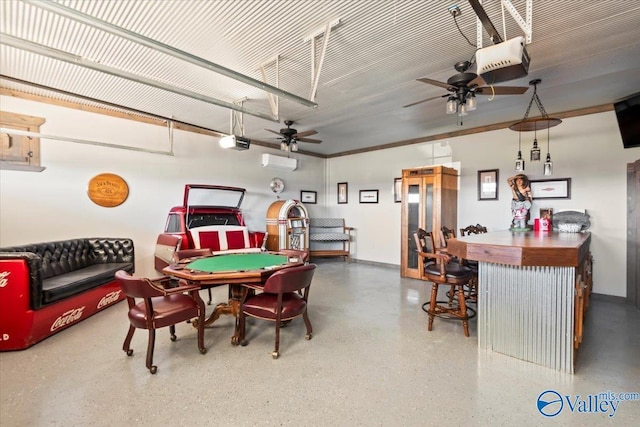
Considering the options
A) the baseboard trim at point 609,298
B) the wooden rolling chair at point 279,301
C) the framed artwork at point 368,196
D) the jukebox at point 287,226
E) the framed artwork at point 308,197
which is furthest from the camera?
the framed artwork at point 308,197

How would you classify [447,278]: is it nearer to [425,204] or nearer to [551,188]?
[425,204]

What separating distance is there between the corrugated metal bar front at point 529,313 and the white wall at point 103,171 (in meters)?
5.47

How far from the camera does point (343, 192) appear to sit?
8328 millimetres

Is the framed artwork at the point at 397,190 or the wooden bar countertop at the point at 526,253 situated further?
the framed artwork at the point at 397,190

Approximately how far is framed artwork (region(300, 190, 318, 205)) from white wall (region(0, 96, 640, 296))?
3.87ft

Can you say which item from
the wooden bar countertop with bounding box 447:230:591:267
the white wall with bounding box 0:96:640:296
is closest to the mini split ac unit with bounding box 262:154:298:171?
the white wall with bounding box 0:96:640:296

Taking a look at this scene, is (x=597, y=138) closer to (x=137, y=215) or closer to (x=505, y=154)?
(x=505, y=154)

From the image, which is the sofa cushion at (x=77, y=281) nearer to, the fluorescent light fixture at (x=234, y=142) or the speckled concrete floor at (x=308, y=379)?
the speckled concrete floor at (x=308, y=379)

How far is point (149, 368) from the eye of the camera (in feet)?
8.21

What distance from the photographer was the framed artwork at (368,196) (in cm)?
758

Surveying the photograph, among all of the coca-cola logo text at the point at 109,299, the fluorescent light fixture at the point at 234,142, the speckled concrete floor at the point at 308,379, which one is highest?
the fluorescent light fixture at the point at 234,142

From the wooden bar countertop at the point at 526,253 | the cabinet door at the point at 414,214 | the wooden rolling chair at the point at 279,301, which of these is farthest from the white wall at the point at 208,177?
the wooden rolling chair at the point at 279,301

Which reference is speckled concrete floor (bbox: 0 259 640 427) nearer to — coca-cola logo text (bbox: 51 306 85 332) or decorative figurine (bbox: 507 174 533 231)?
coca-cola logo text (bbox: 51 306 85 332)

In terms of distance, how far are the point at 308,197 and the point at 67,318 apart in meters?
5.83
